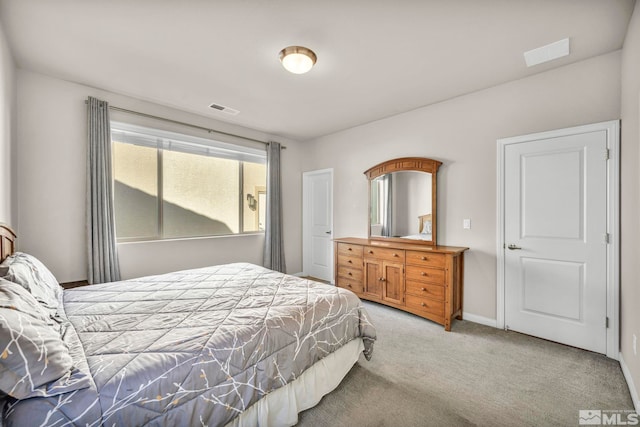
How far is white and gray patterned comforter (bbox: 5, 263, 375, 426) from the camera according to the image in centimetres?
105

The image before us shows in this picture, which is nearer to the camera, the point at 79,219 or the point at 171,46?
the point at 171,46

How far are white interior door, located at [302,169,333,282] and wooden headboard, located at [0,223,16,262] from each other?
379 cm

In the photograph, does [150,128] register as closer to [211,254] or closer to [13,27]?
[13,27]

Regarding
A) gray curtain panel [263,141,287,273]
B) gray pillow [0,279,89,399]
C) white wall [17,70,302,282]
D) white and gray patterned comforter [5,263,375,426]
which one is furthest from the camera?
gray curtain panel [263,141,287,273]

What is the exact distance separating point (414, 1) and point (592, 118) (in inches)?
80.5

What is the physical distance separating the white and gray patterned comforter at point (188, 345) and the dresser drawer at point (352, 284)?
5.35 feet

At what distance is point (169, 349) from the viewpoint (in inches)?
50.6

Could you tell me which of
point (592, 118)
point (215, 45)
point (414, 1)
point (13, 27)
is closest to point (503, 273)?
point (592, 118)

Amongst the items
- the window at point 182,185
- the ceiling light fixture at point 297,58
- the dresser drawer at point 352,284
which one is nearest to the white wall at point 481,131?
the dresser drawer at point 352,284

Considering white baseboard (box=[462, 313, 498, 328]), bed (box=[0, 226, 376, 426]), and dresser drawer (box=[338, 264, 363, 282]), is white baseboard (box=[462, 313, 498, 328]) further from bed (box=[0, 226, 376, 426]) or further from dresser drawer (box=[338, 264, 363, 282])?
bed (box=[0, 226, 376, 426])

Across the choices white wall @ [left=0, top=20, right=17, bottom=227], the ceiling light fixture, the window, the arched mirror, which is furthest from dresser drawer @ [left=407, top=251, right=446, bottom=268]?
white wall @ [left=0, top=20, right=17, bottom=227]

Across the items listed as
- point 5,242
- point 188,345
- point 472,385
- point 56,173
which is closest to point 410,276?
point 472,385

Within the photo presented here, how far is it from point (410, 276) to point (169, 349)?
268cm

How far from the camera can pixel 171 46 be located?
7.48 feet
